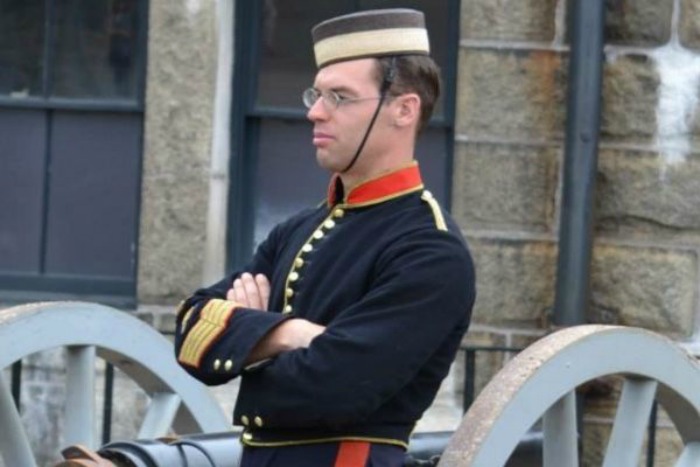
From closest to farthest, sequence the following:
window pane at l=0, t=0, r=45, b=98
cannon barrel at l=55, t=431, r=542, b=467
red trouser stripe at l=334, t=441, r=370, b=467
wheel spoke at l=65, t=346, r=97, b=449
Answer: red trouser stripe at l=334, t=441, r=370, b=467 → cannon barrel at l=55, t=431, r=542, b=467 → wheel spoke at l=65, t=346, r=97, b=449 → window pane at l=0, t=0, r=45, b=98

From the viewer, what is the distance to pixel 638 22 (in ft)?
23.7

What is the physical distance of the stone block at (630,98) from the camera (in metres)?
7.21

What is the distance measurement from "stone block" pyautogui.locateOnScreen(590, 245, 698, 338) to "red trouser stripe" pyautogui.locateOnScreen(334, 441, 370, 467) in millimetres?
3408

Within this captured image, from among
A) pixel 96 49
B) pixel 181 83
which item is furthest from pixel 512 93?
pixel 96 49

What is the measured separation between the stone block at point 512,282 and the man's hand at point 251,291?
3.17m

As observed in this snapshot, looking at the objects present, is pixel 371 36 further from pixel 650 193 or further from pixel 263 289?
pixel 650 193

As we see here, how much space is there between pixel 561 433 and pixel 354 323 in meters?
0.77

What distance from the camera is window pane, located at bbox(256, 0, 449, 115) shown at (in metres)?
7.57

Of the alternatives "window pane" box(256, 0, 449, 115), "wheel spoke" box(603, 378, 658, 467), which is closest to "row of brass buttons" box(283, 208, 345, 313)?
"wheel spoke" box(603, 378, 658, 467)

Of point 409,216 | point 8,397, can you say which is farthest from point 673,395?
point 8,397

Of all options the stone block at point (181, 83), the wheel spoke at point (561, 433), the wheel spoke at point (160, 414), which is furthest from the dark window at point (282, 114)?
the wheel spoke at point (561, 433)

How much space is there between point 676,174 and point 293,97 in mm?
1422

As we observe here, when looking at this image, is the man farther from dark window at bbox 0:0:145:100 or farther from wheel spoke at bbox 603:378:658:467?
dark window at bbox 0:0:145:100

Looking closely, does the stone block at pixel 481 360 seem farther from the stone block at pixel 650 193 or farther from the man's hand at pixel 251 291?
the man's hand at pixel 251 291
